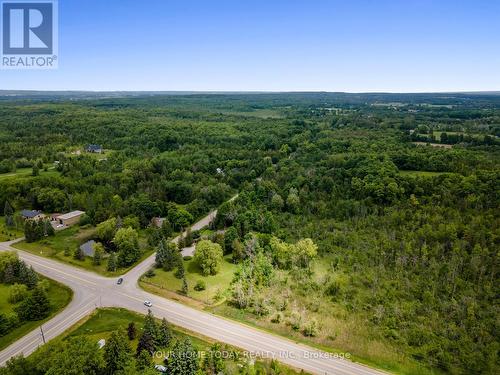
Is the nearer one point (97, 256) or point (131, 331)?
point (131, 331)

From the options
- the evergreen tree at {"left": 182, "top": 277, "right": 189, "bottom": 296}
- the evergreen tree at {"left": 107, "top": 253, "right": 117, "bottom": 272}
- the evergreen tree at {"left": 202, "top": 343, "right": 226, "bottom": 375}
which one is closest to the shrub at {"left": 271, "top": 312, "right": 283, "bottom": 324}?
the evergreen tree at {"left": 202, "top": 343, "right": 226, "bottom": 375}

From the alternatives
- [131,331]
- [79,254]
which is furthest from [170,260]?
[131,331]

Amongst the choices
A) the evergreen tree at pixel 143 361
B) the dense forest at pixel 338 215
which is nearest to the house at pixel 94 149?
the dense forest at pixel 338 215

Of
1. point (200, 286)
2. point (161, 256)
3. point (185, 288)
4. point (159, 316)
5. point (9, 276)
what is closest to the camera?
point (159, 316)

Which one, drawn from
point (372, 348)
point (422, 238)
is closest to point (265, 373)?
point (372, 348)

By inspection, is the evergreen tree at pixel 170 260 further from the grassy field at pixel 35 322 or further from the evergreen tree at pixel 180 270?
the grassy field at pixel 35 322

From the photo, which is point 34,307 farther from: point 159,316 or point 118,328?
point 159,316
